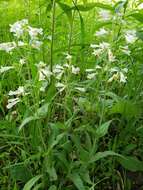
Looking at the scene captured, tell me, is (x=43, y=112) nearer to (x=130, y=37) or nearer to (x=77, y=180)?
(x=77, y=180)

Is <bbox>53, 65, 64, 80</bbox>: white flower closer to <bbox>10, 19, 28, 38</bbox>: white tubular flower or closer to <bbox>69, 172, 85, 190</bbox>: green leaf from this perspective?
<bbox>10, 19, 28, 38</bbox>: white tubular flower

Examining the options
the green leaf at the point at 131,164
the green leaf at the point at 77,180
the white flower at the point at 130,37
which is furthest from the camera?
the green leaf at the point at 131,164

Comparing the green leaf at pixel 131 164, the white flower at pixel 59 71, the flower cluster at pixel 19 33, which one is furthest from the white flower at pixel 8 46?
the green leaf at pixel 131 164

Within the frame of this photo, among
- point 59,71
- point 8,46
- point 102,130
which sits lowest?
point 102,130

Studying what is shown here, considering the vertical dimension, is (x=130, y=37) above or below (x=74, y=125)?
above

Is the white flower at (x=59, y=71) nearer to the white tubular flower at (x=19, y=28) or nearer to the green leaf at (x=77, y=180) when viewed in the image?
the white tubular flower at (x=19, y=28)

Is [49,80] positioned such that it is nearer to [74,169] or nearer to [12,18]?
[74,169]

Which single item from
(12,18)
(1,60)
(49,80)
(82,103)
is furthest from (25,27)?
(12,18)

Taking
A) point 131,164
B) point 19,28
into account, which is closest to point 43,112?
point 19,28

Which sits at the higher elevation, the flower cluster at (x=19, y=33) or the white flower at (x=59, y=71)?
the flower cluster at (x=19, y=33)
